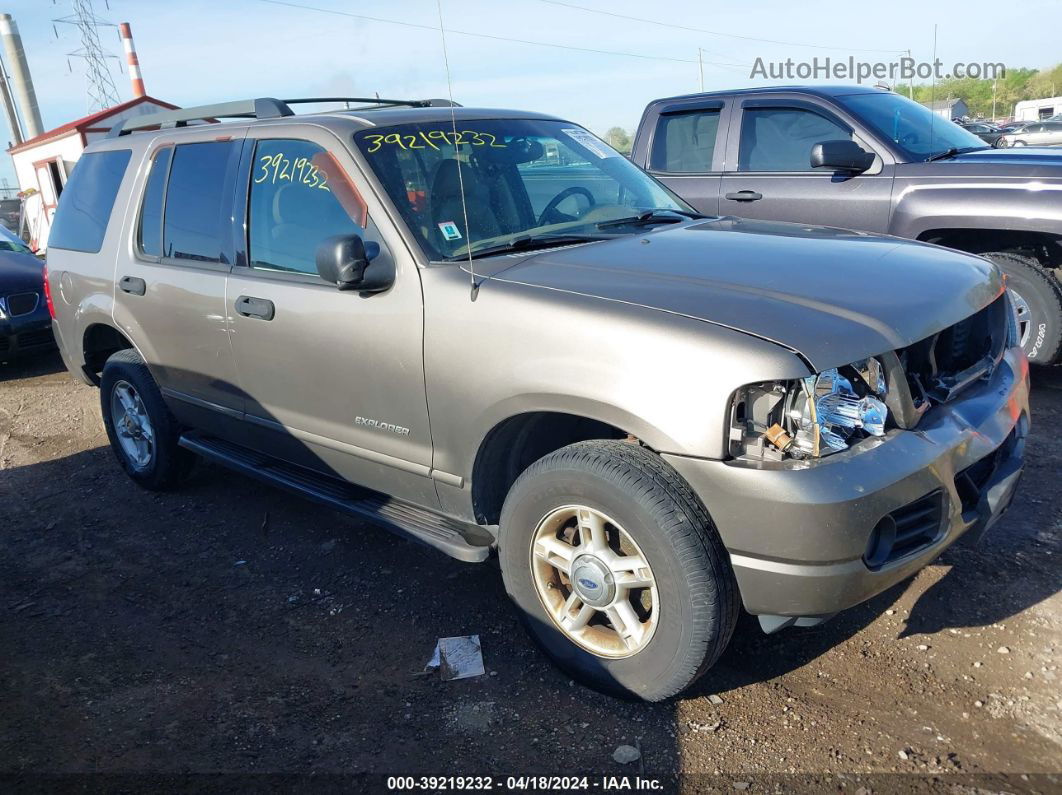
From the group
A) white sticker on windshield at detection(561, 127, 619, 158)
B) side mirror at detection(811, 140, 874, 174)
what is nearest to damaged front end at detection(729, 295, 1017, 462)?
white sticker on windshield at detection(561, 127, 619, 158)

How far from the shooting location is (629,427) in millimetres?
2613

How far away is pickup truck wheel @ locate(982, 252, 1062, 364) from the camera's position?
5.58 m

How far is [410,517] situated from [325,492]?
0.57 metres

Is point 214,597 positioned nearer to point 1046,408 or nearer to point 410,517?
point 410,517

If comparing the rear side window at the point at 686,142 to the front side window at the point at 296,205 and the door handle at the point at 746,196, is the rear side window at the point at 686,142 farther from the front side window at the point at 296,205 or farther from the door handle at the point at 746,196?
the front side window at the point at 296,205

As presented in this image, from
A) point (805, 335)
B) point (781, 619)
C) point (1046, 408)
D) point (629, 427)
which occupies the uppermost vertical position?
point (805, 335)

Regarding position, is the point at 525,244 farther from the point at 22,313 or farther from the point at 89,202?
the point at 22,313

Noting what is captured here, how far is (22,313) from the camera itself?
8969mm

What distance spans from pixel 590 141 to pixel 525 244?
113 centimetres

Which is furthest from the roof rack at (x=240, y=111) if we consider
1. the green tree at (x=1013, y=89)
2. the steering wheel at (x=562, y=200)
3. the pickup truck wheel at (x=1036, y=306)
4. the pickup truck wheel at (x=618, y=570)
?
the green tree at (x=1013, y=89)

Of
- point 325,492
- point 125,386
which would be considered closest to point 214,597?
point 325,492

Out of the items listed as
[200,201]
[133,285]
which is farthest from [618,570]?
[133,285]

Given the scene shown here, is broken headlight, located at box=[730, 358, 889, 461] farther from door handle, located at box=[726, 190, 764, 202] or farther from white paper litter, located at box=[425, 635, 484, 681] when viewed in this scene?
door handle, located at box=[726, 190, 764, 202]

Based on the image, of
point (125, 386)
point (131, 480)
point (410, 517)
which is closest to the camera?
point (410, 517)
